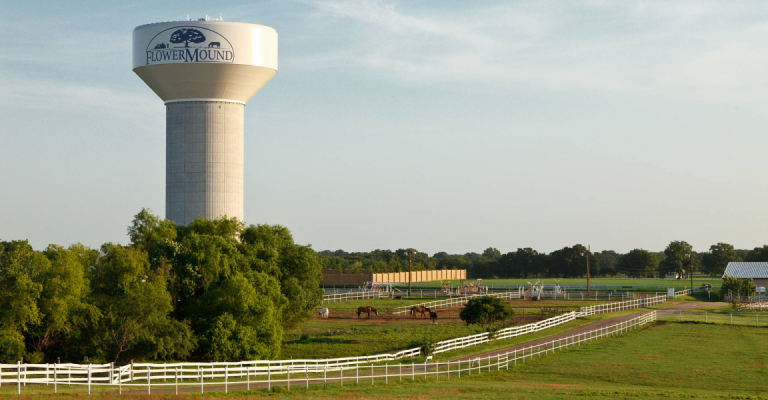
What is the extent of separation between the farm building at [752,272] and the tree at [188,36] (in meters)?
75.1

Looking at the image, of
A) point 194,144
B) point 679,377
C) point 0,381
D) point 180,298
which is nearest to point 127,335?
point 180,298

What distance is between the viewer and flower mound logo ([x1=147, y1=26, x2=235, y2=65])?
7038 centimetres

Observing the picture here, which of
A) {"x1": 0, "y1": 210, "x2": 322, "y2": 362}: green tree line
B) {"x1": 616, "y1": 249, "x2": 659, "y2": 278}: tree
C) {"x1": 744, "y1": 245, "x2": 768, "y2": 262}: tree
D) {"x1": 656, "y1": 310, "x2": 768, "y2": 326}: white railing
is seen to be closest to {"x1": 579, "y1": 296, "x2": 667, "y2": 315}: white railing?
{"x1": 656, "y1": 310, "x2": 768, "y2": 326}: white railing

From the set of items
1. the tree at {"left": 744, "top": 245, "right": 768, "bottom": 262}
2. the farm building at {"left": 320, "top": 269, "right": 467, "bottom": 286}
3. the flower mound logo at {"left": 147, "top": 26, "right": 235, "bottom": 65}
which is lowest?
the farm building at {"left": 320, "top": 269, "right": 467, "bottom": 286}

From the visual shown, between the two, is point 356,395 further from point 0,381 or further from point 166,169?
point 166,169

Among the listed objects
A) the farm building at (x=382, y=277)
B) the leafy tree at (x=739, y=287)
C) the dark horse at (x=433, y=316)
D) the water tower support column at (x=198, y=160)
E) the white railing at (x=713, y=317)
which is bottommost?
the white railing at (x=713, y=317)

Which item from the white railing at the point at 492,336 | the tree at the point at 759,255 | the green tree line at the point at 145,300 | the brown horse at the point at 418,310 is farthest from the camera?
the tree at the point at 759,255

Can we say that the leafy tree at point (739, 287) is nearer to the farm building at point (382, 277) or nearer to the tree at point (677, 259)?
the farm building at point (382, 277)

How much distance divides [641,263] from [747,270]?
255ft

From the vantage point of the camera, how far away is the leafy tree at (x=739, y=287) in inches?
3809

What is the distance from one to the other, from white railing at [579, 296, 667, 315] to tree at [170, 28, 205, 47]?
41.4m

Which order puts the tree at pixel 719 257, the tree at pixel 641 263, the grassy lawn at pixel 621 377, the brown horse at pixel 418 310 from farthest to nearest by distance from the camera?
the tree at pixel 641 263, the tree at pixel 719 257, the brown horse at pixel 418 310, the grassy lawn at pixel 621 377

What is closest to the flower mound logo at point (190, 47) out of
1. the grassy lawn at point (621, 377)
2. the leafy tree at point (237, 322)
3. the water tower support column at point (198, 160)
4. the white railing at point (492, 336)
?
the water tower support column at point (198, 160)

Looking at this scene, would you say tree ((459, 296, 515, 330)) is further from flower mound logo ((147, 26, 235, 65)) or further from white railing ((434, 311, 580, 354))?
flower mound logo ((147, 26, 235, 65))
